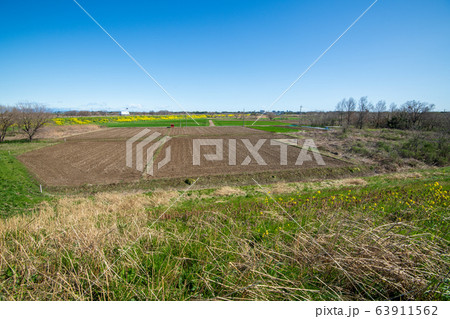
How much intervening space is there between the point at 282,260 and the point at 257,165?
19.6 meters

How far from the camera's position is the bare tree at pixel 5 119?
35.4 metres

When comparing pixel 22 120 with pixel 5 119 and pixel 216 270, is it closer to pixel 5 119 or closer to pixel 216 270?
pixel 5 119

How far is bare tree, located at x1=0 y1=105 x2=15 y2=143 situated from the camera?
35406 millimetres

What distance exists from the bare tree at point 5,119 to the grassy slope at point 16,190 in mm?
22927

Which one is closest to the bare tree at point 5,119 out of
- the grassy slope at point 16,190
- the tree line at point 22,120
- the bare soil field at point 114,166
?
the tree line at point 22,120

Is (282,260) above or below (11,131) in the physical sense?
below

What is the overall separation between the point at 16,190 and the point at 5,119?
3541 centimetres

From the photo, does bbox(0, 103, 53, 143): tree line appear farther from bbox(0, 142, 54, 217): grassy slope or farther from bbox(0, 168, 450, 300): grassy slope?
bbox(0, 168, 450, 300): grassy slope

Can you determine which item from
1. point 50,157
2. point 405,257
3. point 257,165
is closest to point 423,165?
point 257,165

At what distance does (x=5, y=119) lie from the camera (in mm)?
35812

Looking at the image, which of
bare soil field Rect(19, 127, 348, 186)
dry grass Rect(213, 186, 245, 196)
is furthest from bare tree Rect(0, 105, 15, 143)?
dry grass Rect(213, 186, 245, 196)

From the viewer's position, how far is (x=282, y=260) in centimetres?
253
